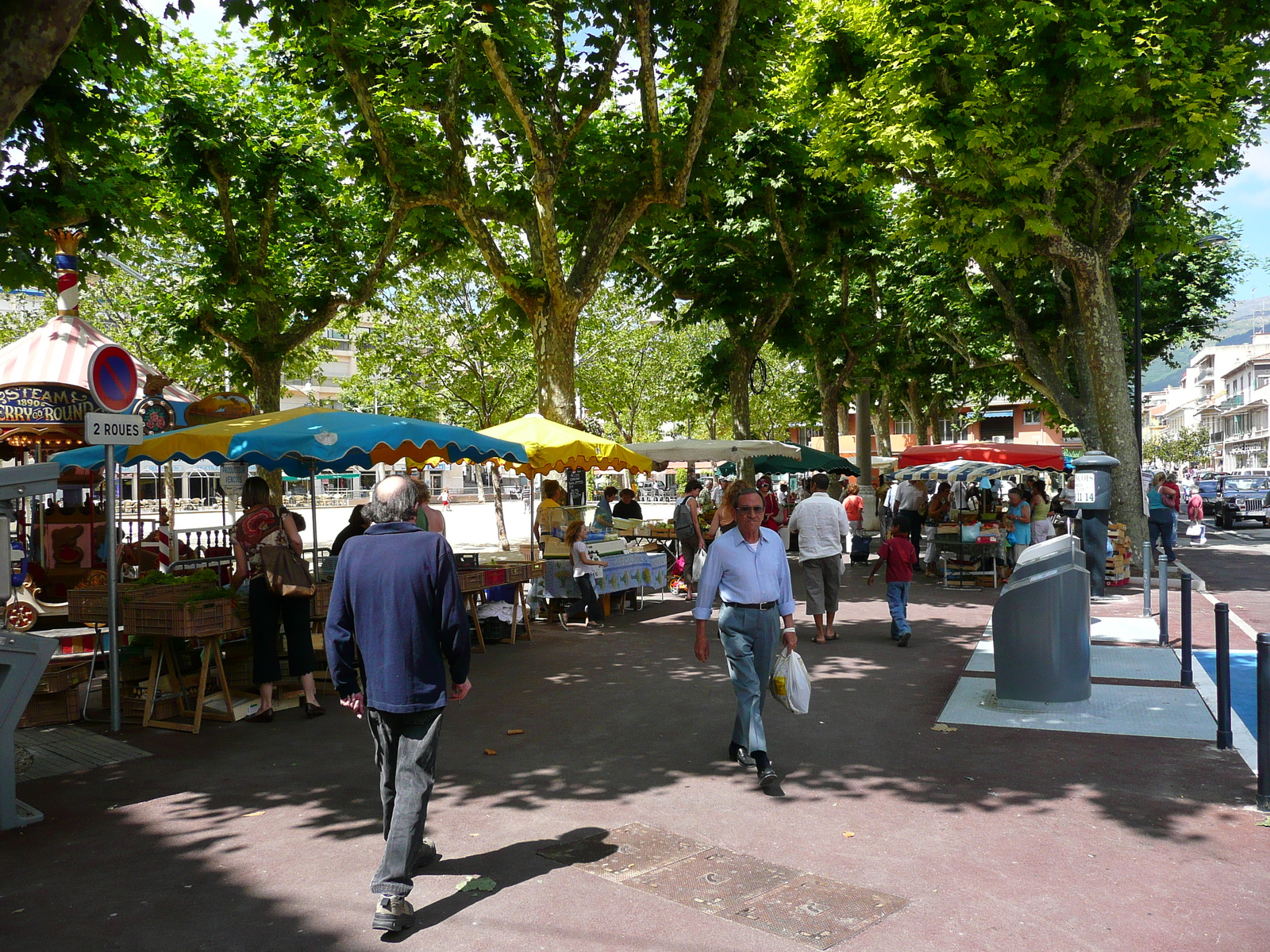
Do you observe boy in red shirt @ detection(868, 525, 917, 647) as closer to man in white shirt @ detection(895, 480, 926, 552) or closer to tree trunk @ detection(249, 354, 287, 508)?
man in white shirt @ detection(895, 480, 926, 552)

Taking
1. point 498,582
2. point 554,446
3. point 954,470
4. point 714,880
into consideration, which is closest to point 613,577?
point 554,446

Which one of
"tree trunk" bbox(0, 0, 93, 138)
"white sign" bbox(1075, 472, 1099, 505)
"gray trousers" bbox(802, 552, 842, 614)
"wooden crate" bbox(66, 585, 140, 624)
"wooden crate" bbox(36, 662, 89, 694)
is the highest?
"tree trunk" bbox(0, 0, 93, 138)

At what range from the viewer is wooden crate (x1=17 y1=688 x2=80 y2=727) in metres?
7.37

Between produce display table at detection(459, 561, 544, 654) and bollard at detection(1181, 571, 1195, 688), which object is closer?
bollard at detection(1181, 571, 1195, 688)

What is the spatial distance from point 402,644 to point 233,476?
24.2 ft

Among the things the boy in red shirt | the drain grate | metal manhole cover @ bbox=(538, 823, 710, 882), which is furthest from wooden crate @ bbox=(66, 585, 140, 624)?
the boy in red shirt

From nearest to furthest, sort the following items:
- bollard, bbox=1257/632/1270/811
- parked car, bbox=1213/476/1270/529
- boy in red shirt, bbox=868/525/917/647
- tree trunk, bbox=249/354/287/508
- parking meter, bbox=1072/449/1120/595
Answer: bollard, bbox=1257/632/1270/811 < boy in red shirt, bbox=868/525/917/647 < parking meter, bbox=1072/449/1120/595 < tree trunk, bbox=249/354/287/508 < parked car, bbox=1213/476/1270/529

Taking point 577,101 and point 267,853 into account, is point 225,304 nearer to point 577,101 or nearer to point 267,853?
point 577,101

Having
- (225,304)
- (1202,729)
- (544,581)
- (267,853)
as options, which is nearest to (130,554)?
(544,581)

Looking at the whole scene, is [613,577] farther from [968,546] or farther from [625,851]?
[625,851]

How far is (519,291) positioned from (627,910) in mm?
11246

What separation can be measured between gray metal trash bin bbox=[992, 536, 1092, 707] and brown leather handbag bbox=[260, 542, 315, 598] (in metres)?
5.24

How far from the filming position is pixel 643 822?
5086mm

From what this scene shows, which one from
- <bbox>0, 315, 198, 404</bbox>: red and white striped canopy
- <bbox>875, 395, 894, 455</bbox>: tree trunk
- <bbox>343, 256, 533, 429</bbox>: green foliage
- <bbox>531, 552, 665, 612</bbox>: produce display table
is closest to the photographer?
<bbox>531, 552, 665, 612</bbox>: produce display table
